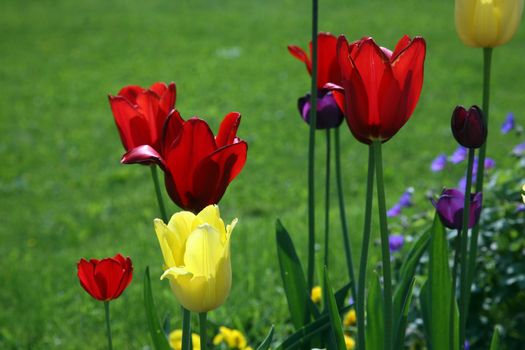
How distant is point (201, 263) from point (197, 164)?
22 cm

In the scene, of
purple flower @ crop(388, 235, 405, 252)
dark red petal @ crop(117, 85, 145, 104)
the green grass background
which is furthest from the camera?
the green grass background

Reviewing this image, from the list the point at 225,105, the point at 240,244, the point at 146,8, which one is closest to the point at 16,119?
the point at 225,105

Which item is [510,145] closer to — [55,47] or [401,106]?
[401,106]

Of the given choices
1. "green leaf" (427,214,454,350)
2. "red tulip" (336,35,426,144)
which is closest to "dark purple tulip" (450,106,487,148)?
"red tulip" (336,35,426,144)

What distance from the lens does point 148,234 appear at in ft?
14.8

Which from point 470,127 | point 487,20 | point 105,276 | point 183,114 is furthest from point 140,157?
point 183,114

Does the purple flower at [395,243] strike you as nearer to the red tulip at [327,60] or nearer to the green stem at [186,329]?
the red tulip at [327,60]

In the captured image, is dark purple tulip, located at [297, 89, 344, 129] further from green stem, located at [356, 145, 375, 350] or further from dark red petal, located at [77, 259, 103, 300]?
dark red petal, located at [77, 259, 103, 300]

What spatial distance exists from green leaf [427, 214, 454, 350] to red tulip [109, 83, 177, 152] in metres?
0.61

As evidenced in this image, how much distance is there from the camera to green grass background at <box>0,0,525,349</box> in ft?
11.3

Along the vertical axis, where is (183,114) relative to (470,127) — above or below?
below

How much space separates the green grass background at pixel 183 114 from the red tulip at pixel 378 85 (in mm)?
1631

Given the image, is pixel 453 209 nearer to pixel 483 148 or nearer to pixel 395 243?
pixel 483 148

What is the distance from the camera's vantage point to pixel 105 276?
157 centimetres
